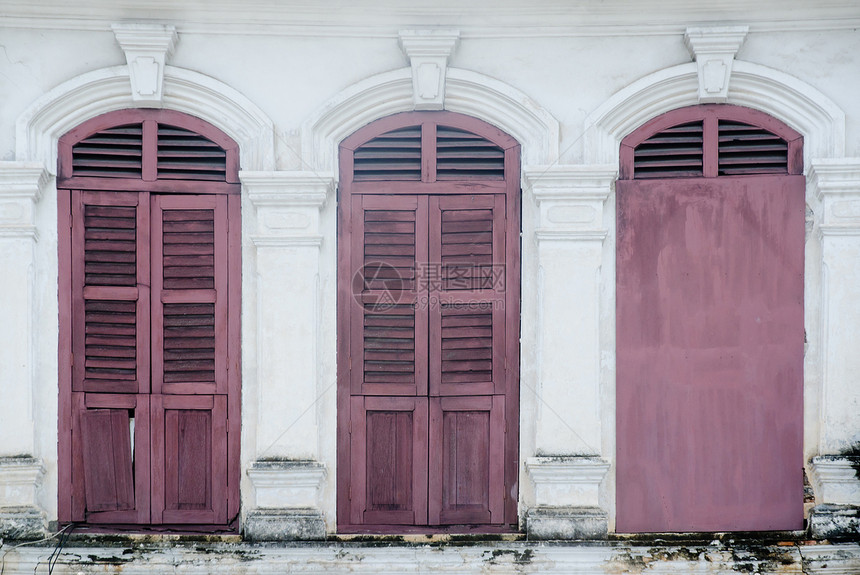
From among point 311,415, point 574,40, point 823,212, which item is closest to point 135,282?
point 311,415

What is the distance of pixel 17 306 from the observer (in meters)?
4.62

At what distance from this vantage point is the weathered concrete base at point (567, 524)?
466 centimetres

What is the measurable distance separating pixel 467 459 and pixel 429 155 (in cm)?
206

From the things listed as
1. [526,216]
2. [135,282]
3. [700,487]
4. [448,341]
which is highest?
[526,216]

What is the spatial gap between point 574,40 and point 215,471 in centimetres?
374

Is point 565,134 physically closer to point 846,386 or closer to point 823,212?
point 823,212

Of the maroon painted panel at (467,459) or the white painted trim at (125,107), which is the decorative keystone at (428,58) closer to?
the white painted trim at (125,107)

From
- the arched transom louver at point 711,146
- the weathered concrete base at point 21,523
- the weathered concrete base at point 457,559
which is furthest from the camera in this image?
the arched transom louver at point 711,146

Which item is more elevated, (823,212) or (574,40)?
(574,40)

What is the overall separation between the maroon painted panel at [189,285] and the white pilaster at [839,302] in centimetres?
392

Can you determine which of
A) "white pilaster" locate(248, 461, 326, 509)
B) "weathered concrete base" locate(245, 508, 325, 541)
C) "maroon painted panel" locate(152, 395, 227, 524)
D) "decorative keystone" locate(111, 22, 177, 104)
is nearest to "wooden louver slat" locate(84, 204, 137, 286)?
"decorative keystone" locate(111, 22, 177, 104)

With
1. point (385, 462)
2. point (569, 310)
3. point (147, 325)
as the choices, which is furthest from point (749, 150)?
point (147, 325)

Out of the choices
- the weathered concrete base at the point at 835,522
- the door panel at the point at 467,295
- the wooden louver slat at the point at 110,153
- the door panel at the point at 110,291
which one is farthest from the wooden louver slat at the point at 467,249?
the weathered concrete base at the point at 835,522

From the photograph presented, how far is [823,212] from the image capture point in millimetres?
4590
